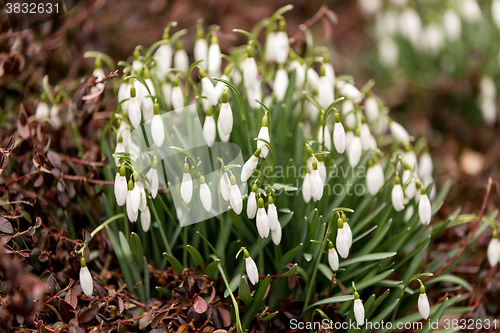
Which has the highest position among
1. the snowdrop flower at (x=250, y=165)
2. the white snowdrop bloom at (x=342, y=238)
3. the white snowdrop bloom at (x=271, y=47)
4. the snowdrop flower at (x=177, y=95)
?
the white snowdrop bloom at (x=271, y=47)

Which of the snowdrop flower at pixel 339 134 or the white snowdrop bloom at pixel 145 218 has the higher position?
the snowdrop flower at pixel 339 134

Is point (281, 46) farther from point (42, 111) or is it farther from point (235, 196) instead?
point (42, 111)

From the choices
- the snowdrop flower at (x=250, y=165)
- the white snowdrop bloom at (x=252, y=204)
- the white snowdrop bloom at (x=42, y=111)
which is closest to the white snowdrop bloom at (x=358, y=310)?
the white snowdrop bloom at (x=252, y=204)

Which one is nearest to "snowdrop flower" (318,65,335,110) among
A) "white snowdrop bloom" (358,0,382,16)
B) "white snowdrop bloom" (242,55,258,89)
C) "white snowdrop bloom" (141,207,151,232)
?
"white snowdrop bloom" (242,55,258,89)

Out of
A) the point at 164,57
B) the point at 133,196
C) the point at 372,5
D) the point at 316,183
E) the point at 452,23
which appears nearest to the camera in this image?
the point at 133,196

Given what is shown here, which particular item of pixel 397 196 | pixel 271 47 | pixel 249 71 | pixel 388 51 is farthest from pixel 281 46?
pixel 388 51

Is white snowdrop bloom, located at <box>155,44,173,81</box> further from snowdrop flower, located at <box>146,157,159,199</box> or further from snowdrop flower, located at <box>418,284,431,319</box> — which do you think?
snowdrop flower, located at <box>418,284,431,319</box>

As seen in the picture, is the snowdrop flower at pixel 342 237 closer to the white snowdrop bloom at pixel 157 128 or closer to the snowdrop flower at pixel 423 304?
the snowdrop flower at pixel 423 304
